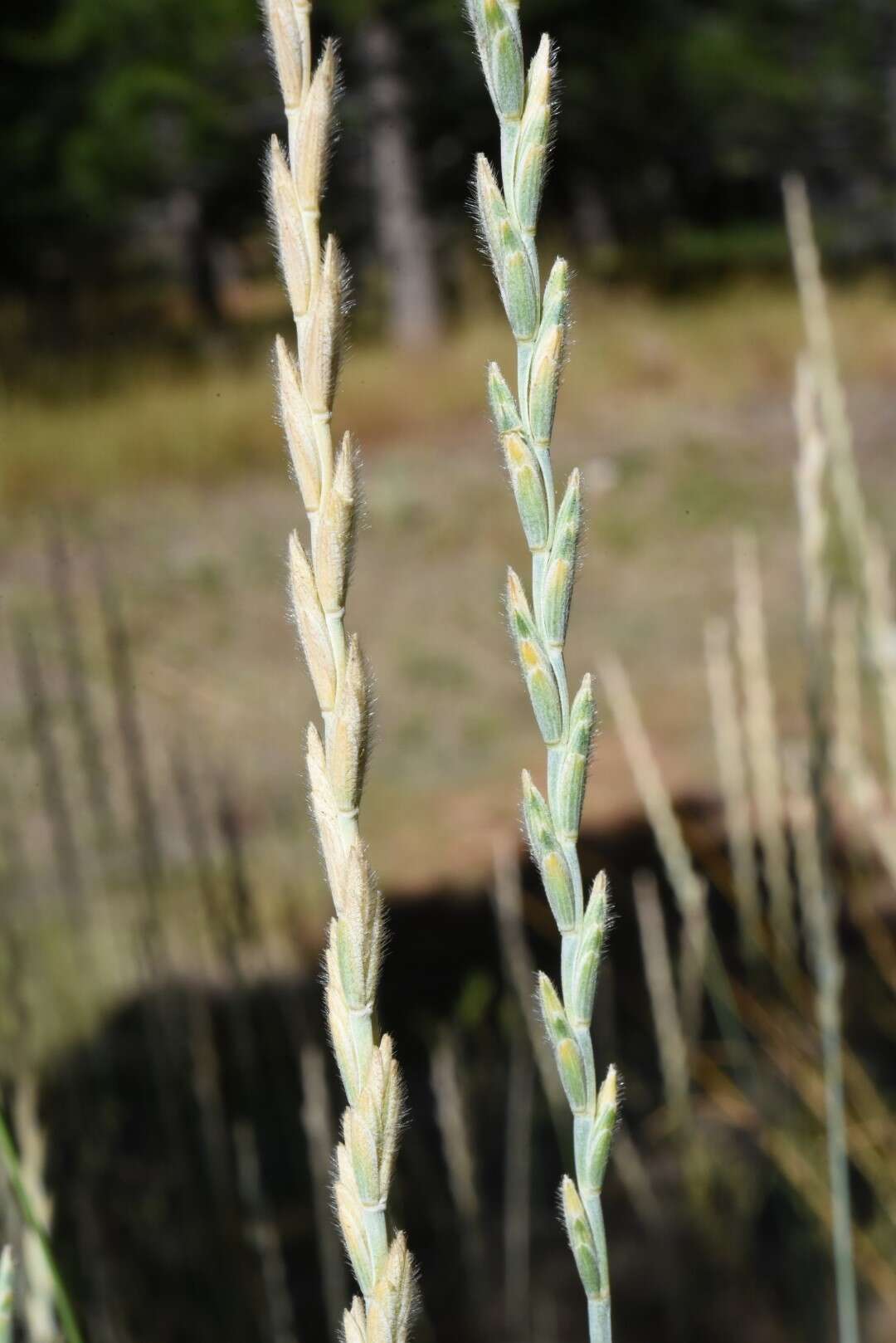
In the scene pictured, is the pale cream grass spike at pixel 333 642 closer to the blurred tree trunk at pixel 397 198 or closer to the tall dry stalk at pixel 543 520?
the tall dry stalk at pixel 543 520

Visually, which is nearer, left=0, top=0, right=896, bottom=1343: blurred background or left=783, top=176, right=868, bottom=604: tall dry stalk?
left=783, top=176, right=868, bottom=604: tall dry stalk

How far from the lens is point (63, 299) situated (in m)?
7.77

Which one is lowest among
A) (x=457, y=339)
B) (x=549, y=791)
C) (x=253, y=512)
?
(x=549, y=791)

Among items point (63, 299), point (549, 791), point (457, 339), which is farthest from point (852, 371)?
point (549, 791)

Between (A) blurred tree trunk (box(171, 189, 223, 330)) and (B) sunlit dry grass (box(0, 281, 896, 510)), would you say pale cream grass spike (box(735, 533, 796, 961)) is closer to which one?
(B) sunlit dry grass (box(0, 281, 896, 510))

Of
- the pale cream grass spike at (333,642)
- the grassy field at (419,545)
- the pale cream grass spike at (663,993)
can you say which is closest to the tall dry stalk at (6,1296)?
the pale cream grass spike at (333,642)

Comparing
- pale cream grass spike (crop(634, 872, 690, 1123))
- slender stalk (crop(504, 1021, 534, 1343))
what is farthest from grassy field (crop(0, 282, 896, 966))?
pale cream grass spike (crop(634, 872, 690, 1123))

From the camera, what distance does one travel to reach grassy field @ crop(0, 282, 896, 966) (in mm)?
2689

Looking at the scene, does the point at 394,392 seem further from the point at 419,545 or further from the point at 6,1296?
the point at 6,1296

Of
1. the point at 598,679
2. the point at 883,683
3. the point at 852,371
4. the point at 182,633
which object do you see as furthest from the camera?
the point at 852,371

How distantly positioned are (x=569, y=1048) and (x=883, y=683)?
583 mm

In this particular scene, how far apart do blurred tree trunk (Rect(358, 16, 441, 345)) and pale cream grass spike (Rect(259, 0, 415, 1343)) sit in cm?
598

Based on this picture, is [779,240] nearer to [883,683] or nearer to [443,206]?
[443,206]

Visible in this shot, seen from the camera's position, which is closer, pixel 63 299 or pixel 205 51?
pixel 205 51
